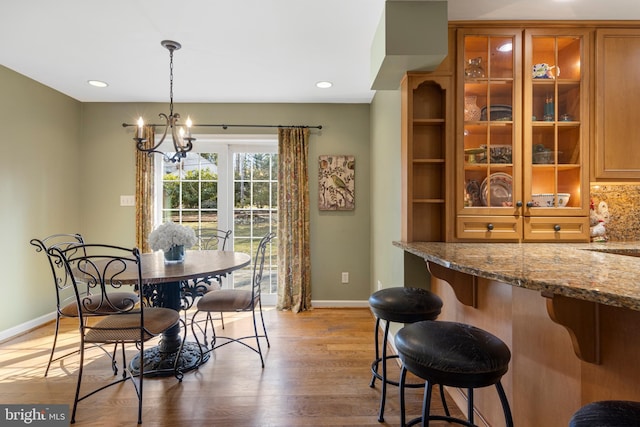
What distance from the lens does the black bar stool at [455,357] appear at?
3.09 feet

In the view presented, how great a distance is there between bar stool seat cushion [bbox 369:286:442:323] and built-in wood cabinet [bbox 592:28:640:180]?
58.2 inches

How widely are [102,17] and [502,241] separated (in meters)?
3.10

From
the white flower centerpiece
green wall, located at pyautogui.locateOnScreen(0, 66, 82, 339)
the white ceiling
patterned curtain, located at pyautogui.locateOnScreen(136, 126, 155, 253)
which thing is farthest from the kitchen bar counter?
green wall, located at pyautogui.locateOnScreen(0, 66, 82, 339)

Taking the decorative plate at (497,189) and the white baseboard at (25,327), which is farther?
the white baseboard at (25,327)

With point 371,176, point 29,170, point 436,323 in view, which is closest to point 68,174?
point 29,170

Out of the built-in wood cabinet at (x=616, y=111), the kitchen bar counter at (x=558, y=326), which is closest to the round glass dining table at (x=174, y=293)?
the kitchen bar counter at (x=558, y=326)

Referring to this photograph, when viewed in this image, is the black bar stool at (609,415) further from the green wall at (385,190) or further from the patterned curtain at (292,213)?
the patterned curtain at (292,213)

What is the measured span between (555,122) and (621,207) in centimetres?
83

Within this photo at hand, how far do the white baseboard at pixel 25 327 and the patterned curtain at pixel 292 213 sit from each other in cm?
244

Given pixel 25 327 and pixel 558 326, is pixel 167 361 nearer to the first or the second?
pixel 25 327

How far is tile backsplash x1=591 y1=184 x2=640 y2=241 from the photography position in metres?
2.18

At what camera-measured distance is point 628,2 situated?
1.88 meters

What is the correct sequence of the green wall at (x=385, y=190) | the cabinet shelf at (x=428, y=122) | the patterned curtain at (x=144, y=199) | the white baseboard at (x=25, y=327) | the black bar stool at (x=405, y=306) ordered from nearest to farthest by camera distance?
the black bar stool at (x=405, y=306) < the cabinet shelf at (x=428, y=122) < the green wall at (x=385, y=190) < the white baseboard at (x=25, y=327) < the patterned curtain at (x=144, y=199)

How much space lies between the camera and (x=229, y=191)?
12.6 ft
